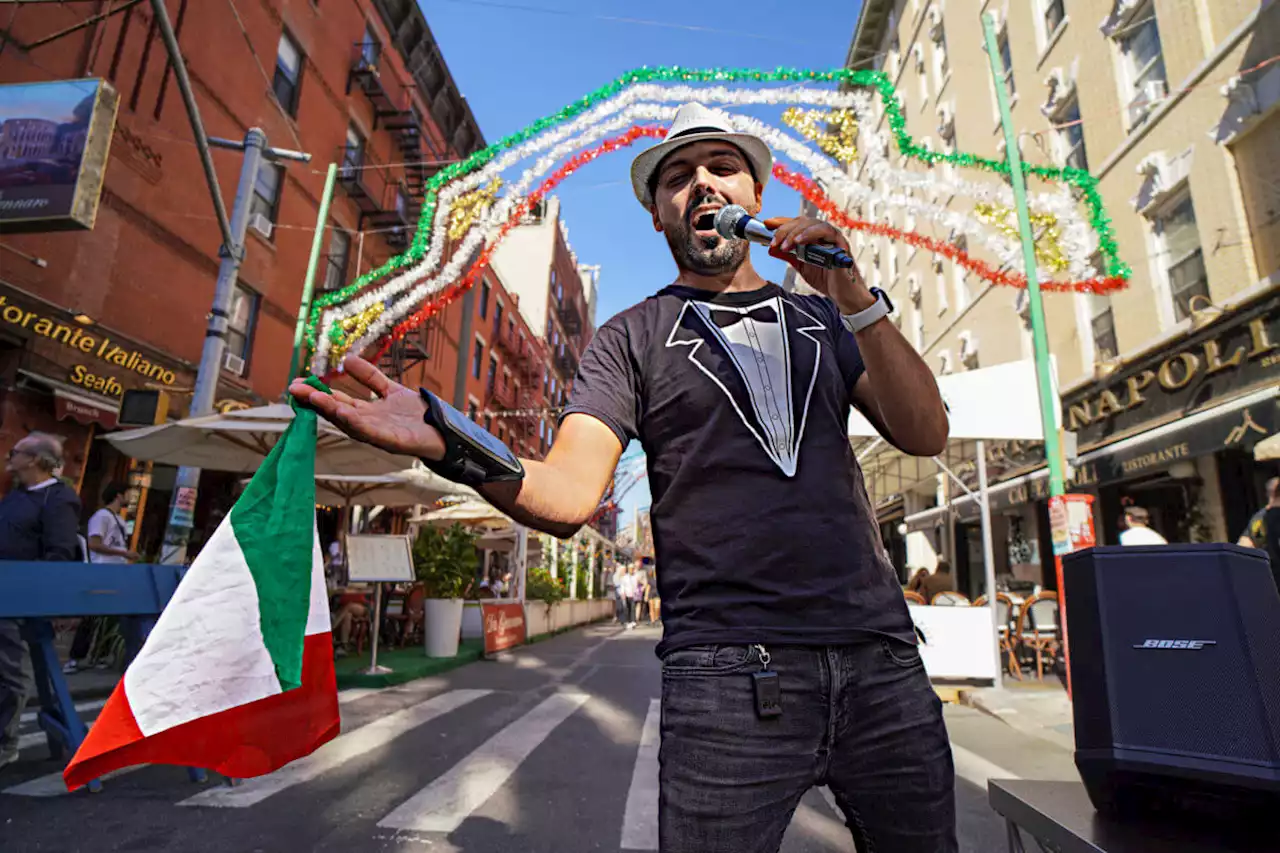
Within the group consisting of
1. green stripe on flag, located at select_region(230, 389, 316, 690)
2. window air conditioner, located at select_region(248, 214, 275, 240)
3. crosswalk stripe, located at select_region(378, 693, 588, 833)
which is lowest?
crosswalk stripe, located at select_region(378, 693, 588, 833)

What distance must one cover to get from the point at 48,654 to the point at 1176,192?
15.5 meters

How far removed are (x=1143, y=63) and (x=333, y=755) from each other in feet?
53.5

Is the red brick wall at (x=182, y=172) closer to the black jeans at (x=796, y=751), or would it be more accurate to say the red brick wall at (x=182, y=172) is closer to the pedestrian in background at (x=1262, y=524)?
the black jeans at (x=796, y=751)

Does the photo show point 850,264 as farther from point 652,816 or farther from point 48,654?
point 48,654

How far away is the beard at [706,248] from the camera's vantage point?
176 centimetres

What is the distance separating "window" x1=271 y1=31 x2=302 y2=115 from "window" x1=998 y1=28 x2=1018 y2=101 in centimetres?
1750

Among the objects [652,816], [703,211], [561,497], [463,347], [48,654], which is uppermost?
[463,347]

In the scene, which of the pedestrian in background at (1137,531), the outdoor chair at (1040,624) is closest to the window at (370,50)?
the outdoor chair at (1040,624)

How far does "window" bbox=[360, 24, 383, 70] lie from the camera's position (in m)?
20.9

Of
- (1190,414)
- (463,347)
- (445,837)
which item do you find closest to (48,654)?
(445,837)

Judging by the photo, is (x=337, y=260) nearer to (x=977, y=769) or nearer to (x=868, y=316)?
(x=977, y=769)

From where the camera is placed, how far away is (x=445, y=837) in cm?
361

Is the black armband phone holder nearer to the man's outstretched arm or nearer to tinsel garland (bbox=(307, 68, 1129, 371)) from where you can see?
the man's outstretched arm

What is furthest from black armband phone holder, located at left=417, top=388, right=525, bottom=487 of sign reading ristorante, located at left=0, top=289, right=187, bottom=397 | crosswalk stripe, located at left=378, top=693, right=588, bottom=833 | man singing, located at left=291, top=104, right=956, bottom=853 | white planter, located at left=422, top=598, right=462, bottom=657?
sign reading ristorante, located at left=0, top=289, right=187, bottom=397
